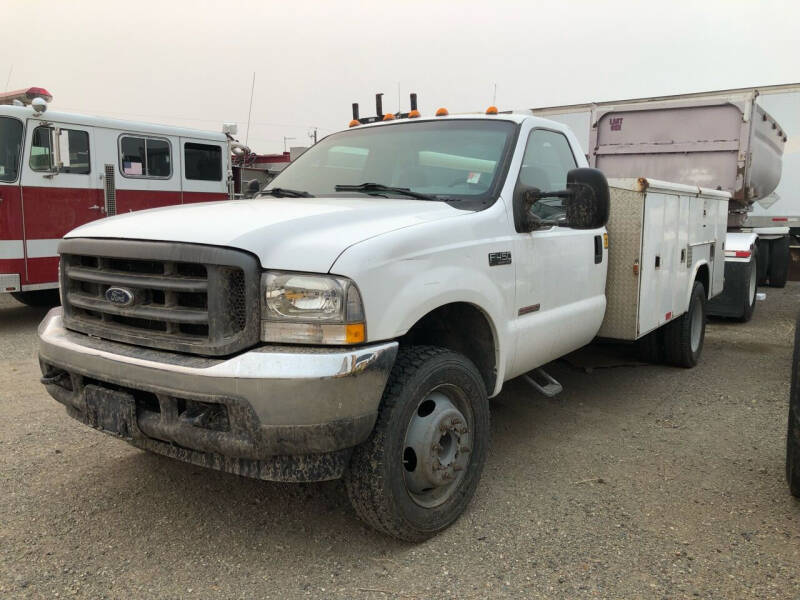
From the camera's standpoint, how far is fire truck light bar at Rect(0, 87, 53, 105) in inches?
316

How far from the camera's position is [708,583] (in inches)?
106

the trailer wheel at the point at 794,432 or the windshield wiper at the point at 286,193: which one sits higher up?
the windshield wiper at the point at 286,193

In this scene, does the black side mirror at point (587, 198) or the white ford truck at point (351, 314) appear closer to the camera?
the white ford truck at point (351, 314)

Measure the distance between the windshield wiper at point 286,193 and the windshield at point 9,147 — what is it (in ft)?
16.8

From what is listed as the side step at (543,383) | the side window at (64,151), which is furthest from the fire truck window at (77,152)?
the side step at (543,383)

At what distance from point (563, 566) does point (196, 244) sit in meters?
2.01

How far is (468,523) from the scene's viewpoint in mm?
3191

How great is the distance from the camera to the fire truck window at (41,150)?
25.7 feet

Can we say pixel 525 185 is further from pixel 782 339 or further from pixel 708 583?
pixel 782 339

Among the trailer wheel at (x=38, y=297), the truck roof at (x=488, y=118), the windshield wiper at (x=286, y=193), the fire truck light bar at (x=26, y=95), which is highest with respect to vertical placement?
the fire truck light bar at (x=26, y=95)

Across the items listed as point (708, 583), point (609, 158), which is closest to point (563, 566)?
point (708, 583)

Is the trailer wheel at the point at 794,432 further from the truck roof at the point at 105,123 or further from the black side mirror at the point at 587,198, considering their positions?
the truck roof at the point at 105,123

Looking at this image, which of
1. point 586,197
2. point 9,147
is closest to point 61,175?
point 9,147

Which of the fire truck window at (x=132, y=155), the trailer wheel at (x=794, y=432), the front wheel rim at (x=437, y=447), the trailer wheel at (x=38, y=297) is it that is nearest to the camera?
the front wheel rim at (x=437, y=447)
